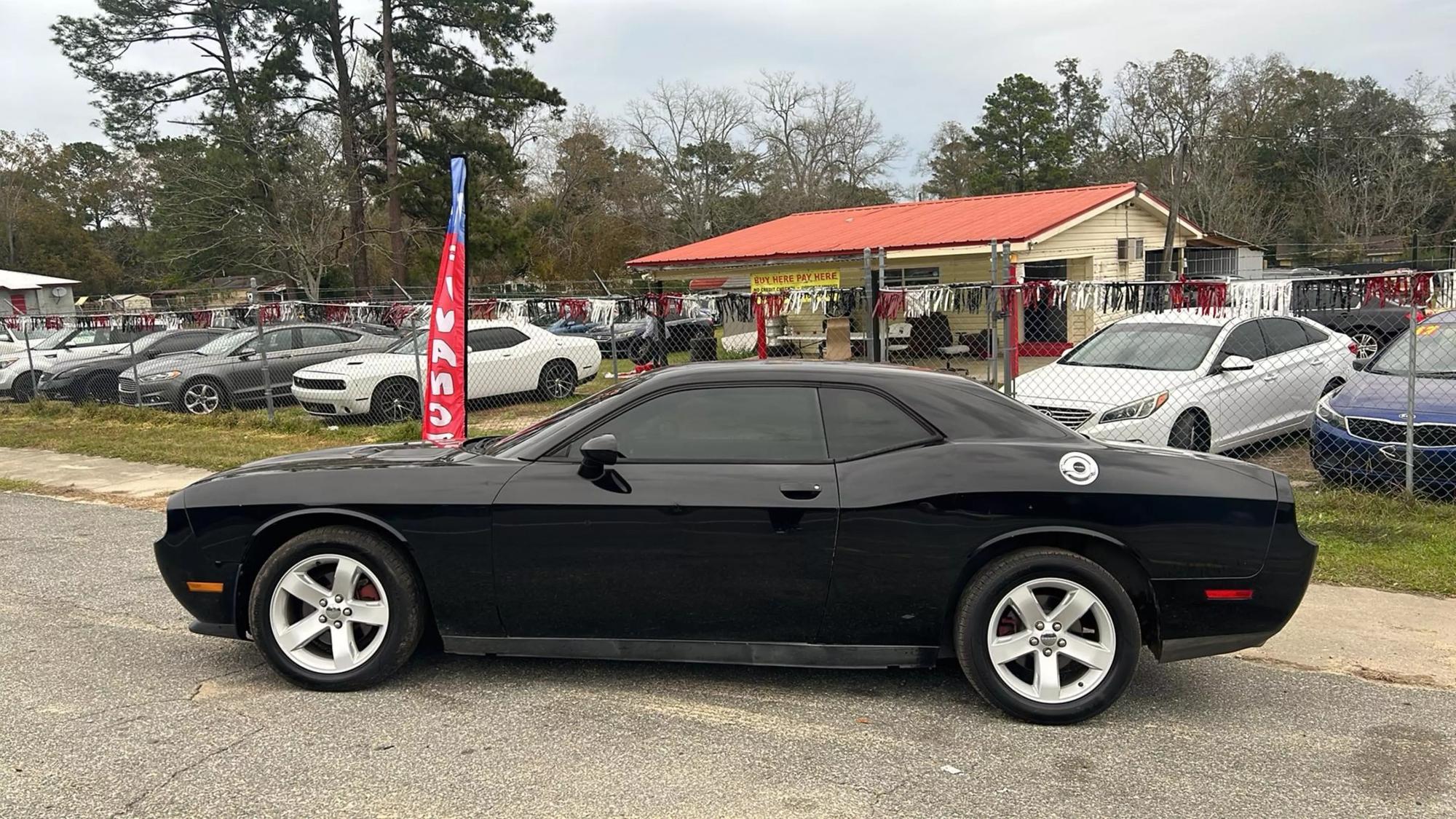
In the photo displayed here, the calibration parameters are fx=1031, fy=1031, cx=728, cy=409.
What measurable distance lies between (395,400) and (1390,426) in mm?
10722

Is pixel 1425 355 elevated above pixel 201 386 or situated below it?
above

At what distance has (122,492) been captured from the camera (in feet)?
31.0

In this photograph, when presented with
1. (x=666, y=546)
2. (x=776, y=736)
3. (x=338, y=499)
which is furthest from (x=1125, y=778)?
(x=338, y=499)

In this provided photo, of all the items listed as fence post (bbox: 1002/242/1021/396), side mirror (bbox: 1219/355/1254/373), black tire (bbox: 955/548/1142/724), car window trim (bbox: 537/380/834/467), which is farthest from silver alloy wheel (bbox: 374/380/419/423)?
black tire (bbox: 955/548/1142/724)

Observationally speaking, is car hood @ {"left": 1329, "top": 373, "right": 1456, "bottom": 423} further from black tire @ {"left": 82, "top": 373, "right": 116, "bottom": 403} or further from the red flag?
black tire @ {"left": 82, "top": 373, "right": 116, "bottom": 403}

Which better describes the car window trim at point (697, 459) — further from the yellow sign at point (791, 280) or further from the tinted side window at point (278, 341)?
the yellow sign at point (791, 280)

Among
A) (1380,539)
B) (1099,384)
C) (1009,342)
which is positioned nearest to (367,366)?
(1009,342)

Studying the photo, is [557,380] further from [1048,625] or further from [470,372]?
[1048,625]

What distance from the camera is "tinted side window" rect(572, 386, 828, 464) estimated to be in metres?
4.20

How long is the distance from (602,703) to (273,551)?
1.54 m

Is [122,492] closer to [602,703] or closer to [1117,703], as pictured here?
[602,703]

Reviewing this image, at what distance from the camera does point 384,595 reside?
Result: 421 centimetres

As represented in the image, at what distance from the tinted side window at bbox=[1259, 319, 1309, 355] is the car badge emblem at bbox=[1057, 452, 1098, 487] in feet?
22.1

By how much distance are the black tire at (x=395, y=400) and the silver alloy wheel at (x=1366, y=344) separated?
35.8 ft
